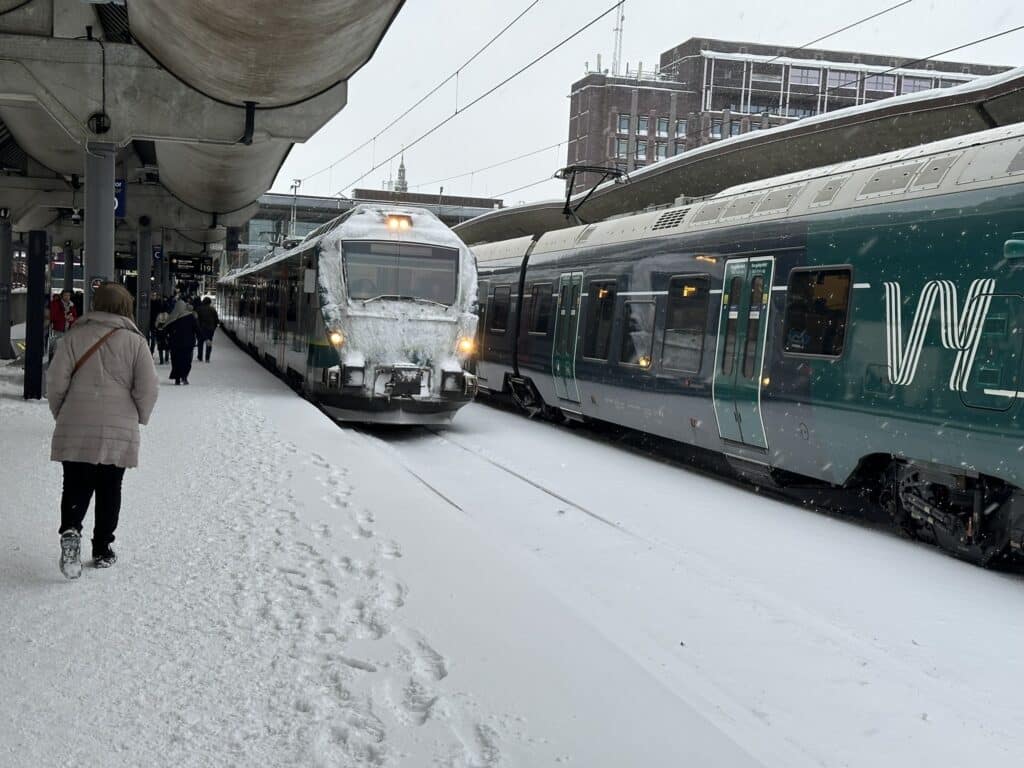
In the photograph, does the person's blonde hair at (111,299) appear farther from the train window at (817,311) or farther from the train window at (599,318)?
the train window at (599,318)

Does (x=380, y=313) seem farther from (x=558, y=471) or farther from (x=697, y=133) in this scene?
(x=697, y=133)

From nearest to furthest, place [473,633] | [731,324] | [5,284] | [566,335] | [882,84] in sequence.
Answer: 1. [473,633]
2. [731,324]
3. [566,335]
4. [5,284]
5. [882,84]

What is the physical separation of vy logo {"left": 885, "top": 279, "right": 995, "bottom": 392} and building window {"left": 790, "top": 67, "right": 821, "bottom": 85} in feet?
305

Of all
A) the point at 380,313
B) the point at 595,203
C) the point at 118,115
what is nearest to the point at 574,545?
the point at 380,313

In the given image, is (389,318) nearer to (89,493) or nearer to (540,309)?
(540,309)

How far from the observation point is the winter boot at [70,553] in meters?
5.34

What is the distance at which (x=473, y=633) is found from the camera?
16.0 ft

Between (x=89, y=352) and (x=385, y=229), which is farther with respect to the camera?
(x=385, y=229)

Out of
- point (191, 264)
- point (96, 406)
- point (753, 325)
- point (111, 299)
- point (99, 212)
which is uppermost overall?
point (191, 264)

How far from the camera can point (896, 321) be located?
318 inches

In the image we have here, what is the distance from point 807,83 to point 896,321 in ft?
308

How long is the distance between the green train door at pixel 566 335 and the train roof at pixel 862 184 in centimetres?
165

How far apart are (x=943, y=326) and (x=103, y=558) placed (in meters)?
6.23

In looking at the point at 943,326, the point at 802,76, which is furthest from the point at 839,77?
the point at 943,326
